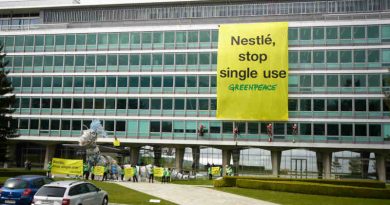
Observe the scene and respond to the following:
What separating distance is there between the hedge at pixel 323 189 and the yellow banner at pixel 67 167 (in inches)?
684

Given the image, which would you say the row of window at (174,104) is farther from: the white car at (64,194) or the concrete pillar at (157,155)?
the white car at (64,194)

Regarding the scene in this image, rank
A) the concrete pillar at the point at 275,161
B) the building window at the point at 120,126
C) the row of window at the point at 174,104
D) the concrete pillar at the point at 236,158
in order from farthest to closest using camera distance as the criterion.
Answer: the concrete pillar at the point at 236,158 → the building window at the point at 120,126 → the concrete pillar at the point at 275,161 → the row of window at the point at 174,104

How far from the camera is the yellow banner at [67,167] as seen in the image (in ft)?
150

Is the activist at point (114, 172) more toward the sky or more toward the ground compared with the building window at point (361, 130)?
more toward the ground

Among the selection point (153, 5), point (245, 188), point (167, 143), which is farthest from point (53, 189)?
point (153, 5)

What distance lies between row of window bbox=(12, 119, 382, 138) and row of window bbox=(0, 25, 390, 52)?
9835mm

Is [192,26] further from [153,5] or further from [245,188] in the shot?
[245,188]

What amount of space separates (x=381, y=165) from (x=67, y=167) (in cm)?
3640

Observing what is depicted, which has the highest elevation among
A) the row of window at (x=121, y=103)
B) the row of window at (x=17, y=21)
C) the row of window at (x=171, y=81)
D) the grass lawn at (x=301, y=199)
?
the row of window at (x=17, y=21)

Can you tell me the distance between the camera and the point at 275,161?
5934cm

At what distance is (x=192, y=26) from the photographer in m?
60.8

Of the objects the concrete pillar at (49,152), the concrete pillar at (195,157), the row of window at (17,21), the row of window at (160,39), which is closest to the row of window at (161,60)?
the row of window at (160,39)

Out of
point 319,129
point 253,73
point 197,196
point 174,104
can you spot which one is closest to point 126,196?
point 197,196

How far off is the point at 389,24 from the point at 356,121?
12.1 m
